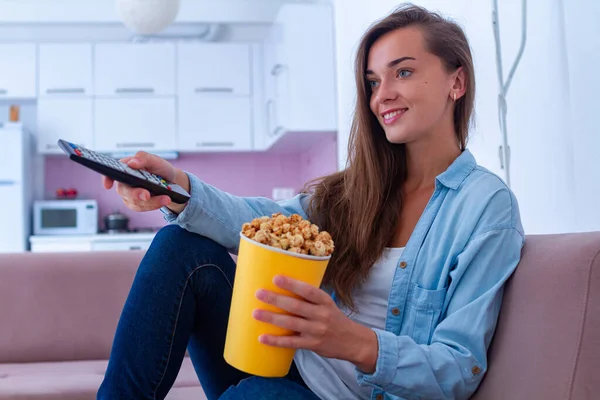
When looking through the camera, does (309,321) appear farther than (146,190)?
No

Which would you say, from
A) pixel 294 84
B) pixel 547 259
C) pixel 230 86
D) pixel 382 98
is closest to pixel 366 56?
pixel 382 98

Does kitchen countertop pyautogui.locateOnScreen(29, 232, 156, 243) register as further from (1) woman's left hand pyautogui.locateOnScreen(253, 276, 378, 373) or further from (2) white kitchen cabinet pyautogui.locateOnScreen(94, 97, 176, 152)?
(1) woman's left hand pyautogui.locateOnScreen(253, 276, 378, 373)

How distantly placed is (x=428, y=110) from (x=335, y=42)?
11.1 feet

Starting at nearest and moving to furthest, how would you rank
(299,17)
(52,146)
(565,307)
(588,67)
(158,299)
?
(565,307)
(158,299)
(588,67)
(299,17)
(52,146)

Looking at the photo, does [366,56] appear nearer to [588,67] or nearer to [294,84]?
[588,67]

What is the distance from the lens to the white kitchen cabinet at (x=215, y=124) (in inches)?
214

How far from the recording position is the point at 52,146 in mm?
5348

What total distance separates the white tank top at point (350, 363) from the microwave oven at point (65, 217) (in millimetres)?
4339

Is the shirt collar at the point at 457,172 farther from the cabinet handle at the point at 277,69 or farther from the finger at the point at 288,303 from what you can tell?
the cabinet handle at the point at 277,69

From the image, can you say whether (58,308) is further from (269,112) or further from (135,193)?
(269,112)

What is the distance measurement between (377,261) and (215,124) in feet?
14.2

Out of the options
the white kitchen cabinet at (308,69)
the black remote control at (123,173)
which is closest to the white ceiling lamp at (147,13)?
the white kitchen cabinet at (308,69)

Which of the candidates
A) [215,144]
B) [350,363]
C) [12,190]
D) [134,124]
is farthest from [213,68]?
[350,363]

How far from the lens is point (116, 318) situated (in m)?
2.11
